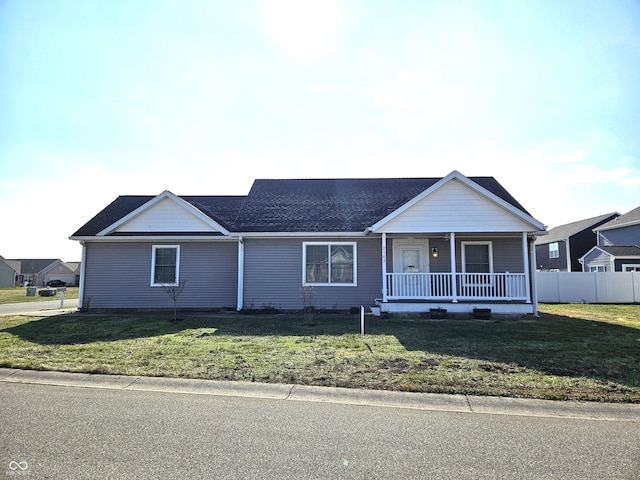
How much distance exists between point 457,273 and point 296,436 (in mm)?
10699

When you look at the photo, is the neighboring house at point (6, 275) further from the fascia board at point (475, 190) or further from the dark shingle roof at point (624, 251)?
the dark shingle roof at point (624, 251)

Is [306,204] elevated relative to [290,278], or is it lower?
elevated

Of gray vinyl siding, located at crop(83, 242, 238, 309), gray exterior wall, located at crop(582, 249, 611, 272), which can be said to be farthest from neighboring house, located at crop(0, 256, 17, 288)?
gray exterior wall, located at crop(582, 249, 611, 272)

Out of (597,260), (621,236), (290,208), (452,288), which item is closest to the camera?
(452,288)

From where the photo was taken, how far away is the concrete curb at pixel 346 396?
487 centimetres

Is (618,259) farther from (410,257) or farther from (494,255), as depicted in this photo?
(410,257)

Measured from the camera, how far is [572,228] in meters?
37.2

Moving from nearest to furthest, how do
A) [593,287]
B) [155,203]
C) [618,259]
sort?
1. [155,203]
2. [593,287]
3. [618,259]

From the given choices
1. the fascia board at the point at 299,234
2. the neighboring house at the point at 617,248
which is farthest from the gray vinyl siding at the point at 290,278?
the neighboring house at the point at 617,248

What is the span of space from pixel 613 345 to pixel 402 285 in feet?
20.8

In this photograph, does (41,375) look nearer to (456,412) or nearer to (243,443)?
(243,443)

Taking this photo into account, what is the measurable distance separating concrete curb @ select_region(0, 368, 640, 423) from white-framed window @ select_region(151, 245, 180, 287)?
350 inches

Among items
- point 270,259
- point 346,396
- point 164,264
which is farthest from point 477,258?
point 164,264

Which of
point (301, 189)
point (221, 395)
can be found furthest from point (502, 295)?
point (221, 395)
